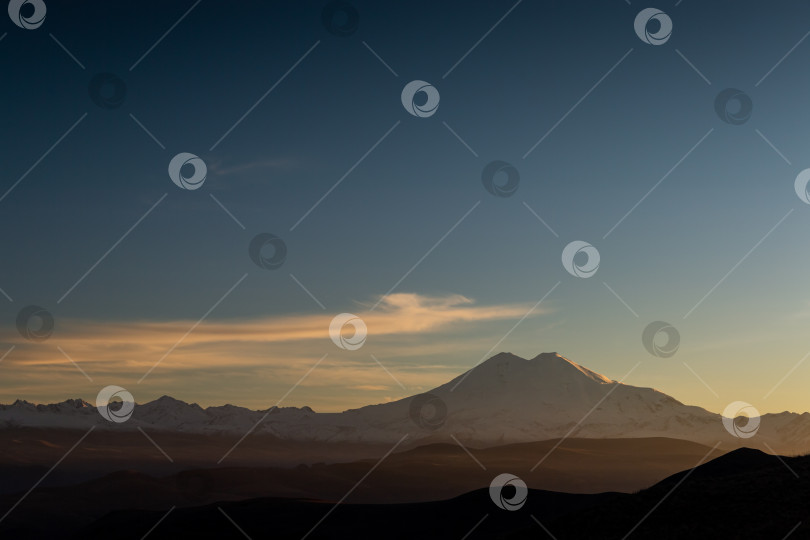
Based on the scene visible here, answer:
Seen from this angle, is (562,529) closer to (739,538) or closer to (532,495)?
(739,538)

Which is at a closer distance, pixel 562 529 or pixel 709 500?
pixel 709 500

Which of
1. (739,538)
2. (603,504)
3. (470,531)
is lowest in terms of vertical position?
(739,538)

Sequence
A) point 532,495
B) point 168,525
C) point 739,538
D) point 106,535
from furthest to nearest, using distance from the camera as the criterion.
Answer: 1. point 106,535
2. point 168,525
3. point 532,495
4. point 739,538

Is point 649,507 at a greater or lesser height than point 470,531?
lesser

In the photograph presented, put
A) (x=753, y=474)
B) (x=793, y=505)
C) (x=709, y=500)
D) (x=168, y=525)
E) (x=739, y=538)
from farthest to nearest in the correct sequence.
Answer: (x=168, y=525), (x=753, y=474), (x=709, y=500), (x=793, y=505), (x=739, y=538)

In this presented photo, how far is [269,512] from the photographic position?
13150 centimetres

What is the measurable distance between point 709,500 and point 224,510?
3521 inches

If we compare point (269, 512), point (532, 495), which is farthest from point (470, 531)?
point (269, 512)

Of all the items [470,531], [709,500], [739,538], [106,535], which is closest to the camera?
[739,538]

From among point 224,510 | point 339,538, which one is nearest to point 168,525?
point 224,510

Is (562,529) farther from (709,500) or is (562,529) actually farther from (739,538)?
(739,538)

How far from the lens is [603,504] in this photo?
64.9 metres

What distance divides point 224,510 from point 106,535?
734 inches

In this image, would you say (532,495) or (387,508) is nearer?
(532,495)
